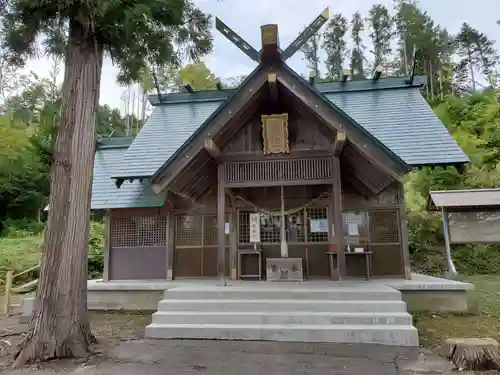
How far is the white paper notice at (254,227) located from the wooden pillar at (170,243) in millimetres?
2038

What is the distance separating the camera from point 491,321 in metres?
6.46

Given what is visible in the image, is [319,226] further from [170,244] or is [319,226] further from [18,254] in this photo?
[18,254]

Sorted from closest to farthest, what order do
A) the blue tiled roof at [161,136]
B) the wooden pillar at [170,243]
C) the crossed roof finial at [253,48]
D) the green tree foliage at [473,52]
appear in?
the crossed roof finial at [253,48]
the wooden pillar at [170,243]
the blue tiled roof at [161,136]
the green tree foliage at [473,52]

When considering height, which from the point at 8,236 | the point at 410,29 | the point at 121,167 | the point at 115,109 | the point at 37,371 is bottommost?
the point at 37,371

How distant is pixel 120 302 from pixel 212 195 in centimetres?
333

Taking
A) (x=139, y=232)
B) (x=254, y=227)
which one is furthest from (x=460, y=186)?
(x=139, y=232)

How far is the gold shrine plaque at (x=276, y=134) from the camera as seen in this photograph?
757cm

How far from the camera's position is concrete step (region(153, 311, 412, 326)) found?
18.4ft

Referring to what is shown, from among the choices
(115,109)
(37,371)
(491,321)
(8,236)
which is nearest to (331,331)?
(491,321)

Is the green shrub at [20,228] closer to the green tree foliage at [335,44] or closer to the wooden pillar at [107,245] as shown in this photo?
the wooden pillar at [107,245]

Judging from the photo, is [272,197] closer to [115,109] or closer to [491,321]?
[491,321]

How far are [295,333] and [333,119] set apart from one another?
152 inches

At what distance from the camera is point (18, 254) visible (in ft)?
50.7

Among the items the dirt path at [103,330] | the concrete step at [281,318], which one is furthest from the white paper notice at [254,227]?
the concrete step at [281,318]
